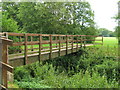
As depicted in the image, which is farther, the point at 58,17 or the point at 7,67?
the point at 58,17

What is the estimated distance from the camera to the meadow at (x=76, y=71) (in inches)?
232

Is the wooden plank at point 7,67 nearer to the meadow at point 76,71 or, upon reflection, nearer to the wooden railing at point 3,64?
the wooden railing at point 3,64

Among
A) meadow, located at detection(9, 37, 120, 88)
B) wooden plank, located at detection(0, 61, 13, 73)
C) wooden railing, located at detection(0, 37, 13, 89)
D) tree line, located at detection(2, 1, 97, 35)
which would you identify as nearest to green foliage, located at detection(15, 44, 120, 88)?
meadow, located at detection(9, 37, 120, 88)

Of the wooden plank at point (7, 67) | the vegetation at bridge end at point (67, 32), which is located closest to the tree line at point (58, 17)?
the vegetation at bridge end at point (67, 32)

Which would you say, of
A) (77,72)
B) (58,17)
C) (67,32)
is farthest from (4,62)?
(67,32)

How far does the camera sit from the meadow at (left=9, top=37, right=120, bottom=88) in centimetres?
588

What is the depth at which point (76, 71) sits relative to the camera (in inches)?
346

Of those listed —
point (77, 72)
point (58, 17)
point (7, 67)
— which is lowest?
point (77, 72)

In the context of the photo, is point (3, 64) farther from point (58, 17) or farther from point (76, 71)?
point (58, 17)

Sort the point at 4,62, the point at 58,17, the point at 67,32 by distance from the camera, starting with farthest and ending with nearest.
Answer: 1. the point at 67,32
2. the point at 58,17
3. the point at 4,62

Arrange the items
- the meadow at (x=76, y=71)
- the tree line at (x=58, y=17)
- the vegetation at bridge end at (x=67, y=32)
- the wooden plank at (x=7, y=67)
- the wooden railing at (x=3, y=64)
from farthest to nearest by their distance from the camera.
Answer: the tree line at (x=58, y=17)
the vegetation at bridge end at (x=67, y=32)
the meadow at (x=76, y=71)
the wooden railing at (x=3, y=64)
the wooden plank at (x=7, y=67)

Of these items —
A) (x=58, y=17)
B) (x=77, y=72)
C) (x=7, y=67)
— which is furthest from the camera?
(x=58, y=17)

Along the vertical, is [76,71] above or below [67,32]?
below

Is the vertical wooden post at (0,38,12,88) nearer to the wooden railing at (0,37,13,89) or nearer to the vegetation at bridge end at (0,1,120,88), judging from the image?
the wooden railing at (0,37,13,89)
